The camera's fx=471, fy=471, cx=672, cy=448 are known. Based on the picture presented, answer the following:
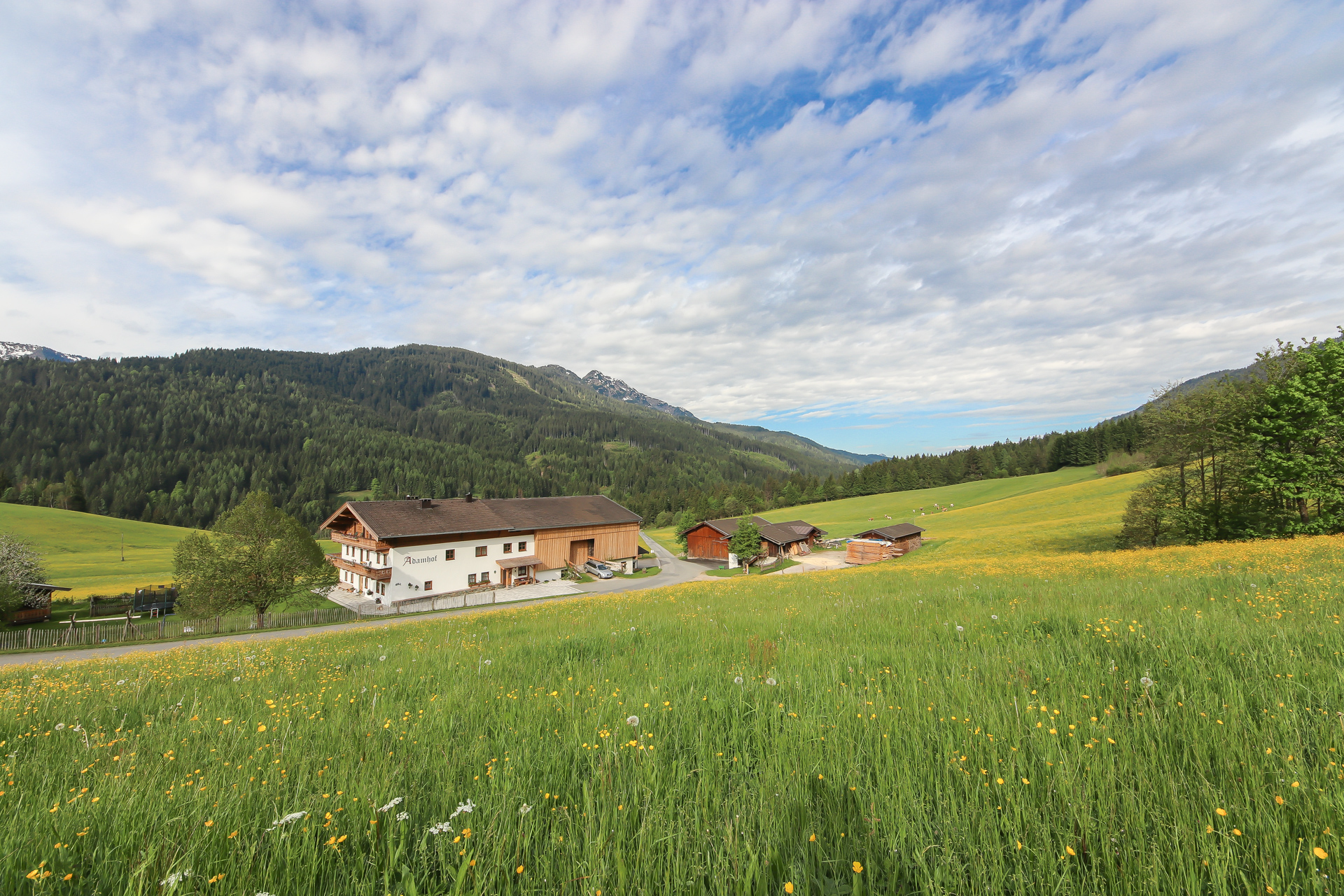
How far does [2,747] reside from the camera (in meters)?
→ 4.17

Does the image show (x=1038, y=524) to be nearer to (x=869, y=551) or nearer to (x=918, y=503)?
(x=869, y=551)

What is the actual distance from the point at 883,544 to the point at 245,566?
197 feet

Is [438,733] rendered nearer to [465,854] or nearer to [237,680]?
[465,854]

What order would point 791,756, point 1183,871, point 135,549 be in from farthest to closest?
point 135,549 < point 791,756 < point 1183,871

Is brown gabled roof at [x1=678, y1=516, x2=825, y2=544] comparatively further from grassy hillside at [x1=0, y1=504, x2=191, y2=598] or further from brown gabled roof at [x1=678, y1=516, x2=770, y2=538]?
grassy hillside at [x1=0, y1=504, x2=191, y2=598]

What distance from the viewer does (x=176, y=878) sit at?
1765mm

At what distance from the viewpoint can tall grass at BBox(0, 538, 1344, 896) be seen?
1947 mm

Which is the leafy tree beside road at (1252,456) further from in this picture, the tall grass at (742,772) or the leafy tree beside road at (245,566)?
the leafy tree beside road at (245,566)

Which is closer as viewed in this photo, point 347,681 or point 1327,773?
point 1327,773

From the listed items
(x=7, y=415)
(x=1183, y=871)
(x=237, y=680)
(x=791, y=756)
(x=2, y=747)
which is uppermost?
(x=7, y=415)

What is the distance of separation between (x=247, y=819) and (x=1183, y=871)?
13.6ft

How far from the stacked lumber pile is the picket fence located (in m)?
52.0

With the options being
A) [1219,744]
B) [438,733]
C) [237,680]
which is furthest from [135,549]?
[1219,744]

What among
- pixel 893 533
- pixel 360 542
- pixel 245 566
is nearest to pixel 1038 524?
pixel 893 533
